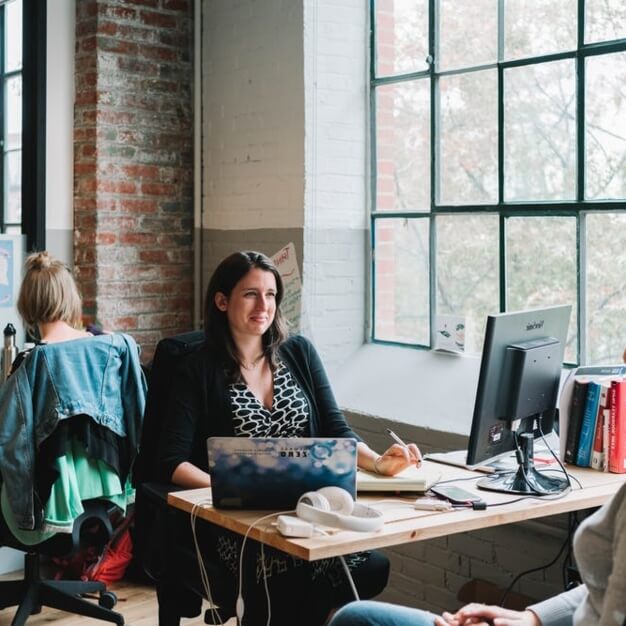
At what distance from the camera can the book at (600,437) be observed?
115 inches

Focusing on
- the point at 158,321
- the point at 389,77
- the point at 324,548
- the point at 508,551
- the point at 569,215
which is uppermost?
the point at 389,77

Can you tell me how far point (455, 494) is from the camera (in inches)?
102

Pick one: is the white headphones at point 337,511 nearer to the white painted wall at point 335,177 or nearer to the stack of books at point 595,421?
the stack of books at point 595,421

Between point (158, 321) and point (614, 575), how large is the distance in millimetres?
3311

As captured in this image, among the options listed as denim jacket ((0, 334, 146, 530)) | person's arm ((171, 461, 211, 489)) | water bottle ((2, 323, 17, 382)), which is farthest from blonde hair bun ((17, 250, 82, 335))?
person's arm ((171, 461, 211, 489))

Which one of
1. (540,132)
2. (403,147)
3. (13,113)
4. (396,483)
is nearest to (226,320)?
(396,483)

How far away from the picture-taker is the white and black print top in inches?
121

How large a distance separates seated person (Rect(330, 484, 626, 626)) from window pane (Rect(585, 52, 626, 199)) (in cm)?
178

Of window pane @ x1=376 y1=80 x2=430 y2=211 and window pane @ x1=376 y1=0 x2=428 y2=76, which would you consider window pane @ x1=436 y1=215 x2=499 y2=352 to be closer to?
window pane @ x1=376 y1=80 x2=430 y2=211

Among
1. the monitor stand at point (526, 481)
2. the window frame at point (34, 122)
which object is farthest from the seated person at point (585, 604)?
the window frame at point (34, 122)

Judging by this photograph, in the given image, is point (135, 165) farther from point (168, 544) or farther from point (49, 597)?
point (168, 544)

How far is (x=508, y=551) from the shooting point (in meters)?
3.57

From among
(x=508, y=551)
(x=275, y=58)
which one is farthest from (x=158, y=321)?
(x=508, y=551)

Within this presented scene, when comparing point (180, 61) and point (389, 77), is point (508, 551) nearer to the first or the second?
point (389, 77)
